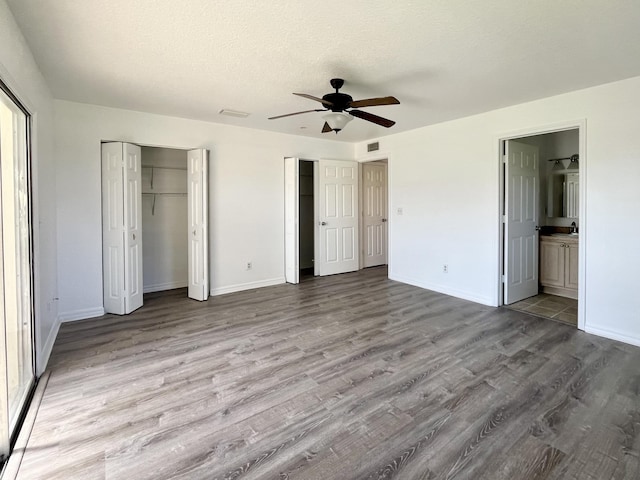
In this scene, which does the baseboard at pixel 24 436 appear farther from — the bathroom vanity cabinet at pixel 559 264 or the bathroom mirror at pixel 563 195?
the bathroom mirror at pixel 563 195

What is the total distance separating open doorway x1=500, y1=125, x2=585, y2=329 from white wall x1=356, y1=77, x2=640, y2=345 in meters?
0.23

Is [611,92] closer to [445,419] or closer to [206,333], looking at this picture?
[445,419]

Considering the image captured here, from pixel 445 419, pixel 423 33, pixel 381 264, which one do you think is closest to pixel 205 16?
pixel 423 33

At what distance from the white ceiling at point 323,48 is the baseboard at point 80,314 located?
2.43 metres

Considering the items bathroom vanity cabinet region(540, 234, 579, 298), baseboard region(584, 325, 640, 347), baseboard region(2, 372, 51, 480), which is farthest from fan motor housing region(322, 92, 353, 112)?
bathroom vanity cabinet region(540, 234, 579, 298)

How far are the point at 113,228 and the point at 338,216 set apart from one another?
3625 mm

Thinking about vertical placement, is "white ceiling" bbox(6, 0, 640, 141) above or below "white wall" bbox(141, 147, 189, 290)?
above

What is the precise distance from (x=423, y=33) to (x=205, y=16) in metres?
1.48

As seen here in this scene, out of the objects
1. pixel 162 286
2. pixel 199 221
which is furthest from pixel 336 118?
pixel 162 286

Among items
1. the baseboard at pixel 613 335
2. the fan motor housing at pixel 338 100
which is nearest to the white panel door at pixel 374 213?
the fan motor housing at pixel 338 100

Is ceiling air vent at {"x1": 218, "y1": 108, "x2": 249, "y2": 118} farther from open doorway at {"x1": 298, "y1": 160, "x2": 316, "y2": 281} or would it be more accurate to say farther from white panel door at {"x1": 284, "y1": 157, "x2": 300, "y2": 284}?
open doorway at {"x1": 298, "y1": 160, "x2": 316, "y2": 281}

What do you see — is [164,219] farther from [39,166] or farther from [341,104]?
[341,104]

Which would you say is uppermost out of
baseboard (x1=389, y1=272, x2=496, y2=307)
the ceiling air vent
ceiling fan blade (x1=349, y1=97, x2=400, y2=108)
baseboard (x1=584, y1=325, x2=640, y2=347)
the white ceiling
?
the ceiling air vent

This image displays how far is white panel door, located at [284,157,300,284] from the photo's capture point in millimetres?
5430
